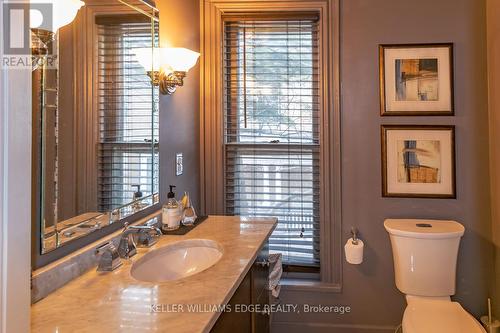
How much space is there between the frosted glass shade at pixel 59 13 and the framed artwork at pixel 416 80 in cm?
183

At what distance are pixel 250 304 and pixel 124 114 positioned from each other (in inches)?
36.2

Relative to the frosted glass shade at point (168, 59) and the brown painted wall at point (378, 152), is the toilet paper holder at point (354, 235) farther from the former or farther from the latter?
the frosted glass shade at point (168, 59)

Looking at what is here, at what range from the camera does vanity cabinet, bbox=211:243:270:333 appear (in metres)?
1.11

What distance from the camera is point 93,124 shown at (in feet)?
4.22

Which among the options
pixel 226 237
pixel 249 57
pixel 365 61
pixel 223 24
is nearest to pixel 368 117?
pixel 365 61

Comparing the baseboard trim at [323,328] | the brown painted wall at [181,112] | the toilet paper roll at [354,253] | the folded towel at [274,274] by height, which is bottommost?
the baseboard trim at [323,328]

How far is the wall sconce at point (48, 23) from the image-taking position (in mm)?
979

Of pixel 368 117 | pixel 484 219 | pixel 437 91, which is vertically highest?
pixel 437 91

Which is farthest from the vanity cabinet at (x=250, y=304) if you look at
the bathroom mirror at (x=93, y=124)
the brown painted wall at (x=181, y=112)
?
the brown painted wall at (x=181, y=112)

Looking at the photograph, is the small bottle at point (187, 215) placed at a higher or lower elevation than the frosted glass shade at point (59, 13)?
lower

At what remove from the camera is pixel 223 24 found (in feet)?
8.19

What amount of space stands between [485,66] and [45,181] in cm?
245

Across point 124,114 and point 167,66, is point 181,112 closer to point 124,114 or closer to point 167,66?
point 167,66

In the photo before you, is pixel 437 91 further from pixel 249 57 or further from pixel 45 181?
pixel 45 181
